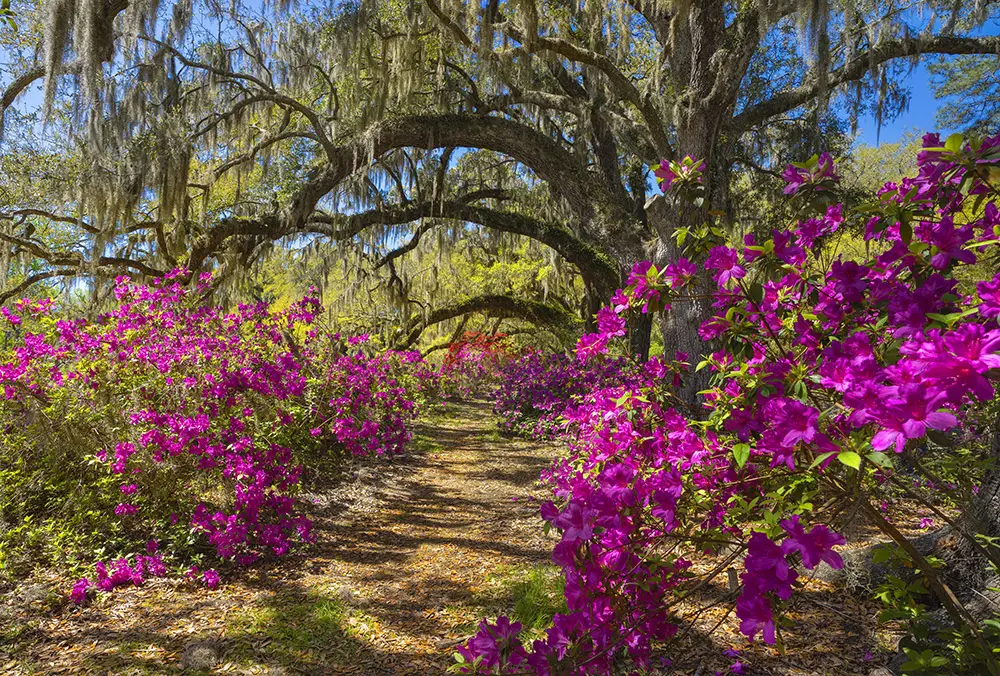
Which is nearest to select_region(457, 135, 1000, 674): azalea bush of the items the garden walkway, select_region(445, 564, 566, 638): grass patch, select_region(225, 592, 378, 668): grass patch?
the garden walkway

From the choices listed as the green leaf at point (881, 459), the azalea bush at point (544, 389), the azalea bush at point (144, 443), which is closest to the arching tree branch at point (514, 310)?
the azalea bush at point (544, 389)

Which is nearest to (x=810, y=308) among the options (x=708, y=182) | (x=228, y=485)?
(x=228, y=485)

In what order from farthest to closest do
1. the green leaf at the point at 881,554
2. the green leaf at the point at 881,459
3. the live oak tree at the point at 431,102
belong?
the live oak tree at the point at 431,102, the green leaf at the point at 881,554, the green leaf at the point at 881,459

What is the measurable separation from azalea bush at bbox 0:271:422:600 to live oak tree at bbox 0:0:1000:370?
5.69 feet

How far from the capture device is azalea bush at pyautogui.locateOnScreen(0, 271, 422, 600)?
11.8 ft

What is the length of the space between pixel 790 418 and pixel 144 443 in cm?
392

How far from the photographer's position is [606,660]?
1.40 metres

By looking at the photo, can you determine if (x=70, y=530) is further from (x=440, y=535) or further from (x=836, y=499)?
(x=836, y=499)

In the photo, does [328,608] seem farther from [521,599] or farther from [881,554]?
[881,554]

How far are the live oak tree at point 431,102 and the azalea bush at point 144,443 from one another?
5.69 feet

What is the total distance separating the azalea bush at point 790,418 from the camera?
1062mm

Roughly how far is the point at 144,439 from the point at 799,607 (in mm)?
4105

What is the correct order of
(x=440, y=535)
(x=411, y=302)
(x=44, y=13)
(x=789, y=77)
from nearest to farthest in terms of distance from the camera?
(x=44, y=13) < (x=440, y=535) < (x=789, y=77) < (x=411, y=302)

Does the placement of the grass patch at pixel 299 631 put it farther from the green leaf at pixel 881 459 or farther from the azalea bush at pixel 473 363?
the azalea bush at pixel 473 363
